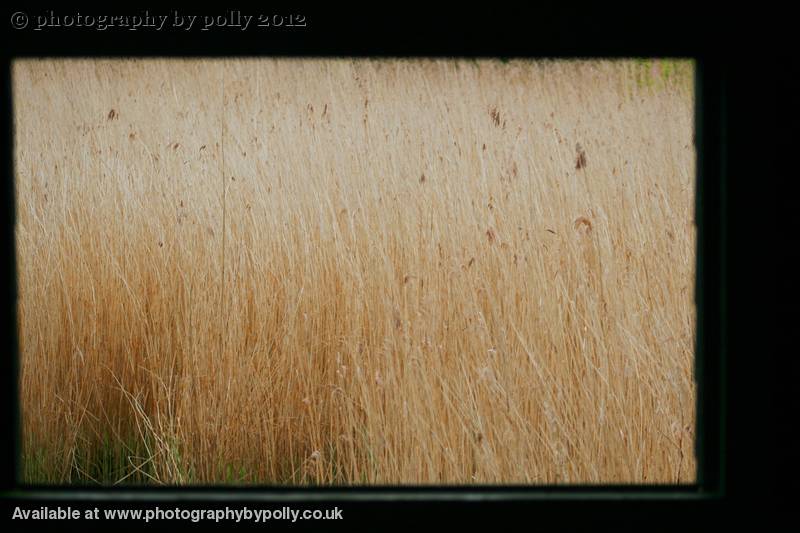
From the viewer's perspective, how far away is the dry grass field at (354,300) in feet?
6.45

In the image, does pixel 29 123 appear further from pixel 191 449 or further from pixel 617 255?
pixel 617 255

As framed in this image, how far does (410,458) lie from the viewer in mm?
1924

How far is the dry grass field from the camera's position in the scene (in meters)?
1.97

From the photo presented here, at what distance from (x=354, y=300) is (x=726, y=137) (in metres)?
1.41

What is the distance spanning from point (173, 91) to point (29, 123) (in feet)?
1.77

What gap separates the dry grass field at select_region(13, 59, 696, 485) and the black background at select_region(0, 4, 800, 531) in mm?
788
